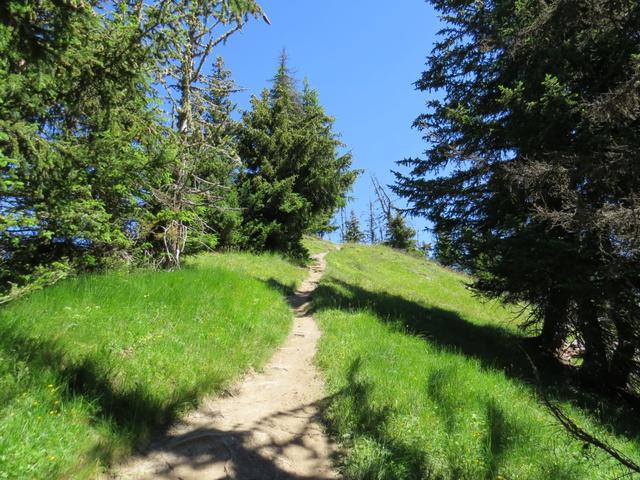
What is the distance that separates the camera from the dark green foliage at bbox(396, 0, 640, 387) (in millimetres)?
6867

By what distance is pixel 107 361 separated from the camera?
4.78 metres

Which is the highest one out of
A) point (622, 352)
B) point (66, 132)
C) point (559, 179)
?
point (559, 179)

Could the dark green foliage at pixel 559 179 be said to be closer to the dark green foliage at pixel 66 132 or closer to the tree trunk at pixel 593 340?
the tree trunk at pixel 593 340

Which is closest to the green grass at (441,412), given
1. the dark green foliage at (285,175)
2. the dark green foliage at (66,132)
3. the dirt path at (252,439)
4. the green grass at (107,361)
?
the dirt path at (252,439)

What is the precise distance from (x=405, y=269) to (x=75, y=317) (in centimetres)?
2521

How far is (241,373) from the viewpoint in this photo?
646 centimetres

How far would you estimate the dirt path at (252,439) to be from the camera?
392cm

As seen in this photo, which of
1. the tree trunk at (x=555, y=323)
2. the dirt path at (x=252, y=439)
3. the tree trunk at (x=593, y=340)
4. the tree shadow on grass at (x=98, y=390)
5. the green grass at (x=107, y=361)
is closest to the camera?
the green grass at (x=107, y=361)

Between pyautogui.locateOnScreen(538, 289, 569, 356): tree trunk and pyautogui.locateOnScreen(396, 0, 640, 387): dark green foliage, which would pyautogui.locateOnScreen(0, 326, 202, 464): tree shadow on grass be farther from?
pyautogui.locateOnScreen(538, 289, 569, 356): tree trunk

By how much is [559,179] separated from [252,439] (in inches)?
293

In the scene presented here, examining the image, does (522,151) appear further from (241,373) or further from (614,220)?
(241,373)

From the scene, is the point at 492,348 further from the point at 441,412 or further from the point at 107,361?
the point at 107,361

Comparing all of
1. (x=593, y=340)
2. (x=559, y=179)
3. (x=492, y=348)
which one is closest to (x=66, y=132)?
(x=559, y=179)

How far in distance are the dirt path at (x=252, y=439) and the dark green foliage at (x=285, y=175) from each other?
13851 mm
